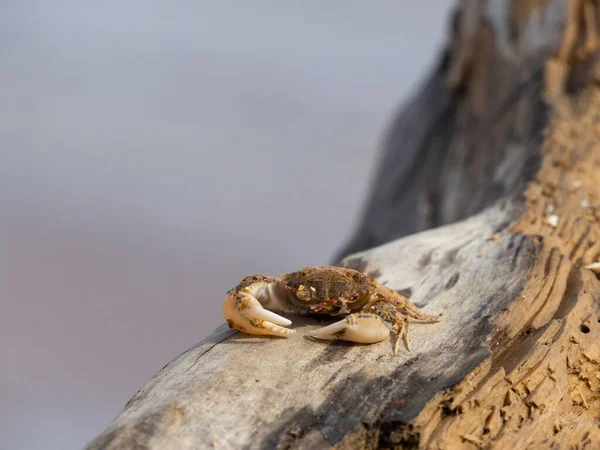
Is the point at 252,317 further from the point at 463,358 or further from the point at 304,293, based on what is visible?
the point at 463,358

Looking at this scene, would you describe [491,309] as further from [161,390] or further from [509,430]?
[161,390]

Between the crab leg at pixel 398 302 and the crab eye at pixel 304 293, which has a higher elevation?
the crab eye at pixel 304 293

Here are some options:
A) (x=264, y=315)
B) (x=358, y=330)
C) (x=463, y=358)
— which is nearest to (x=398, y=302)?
(x=358, y=330)

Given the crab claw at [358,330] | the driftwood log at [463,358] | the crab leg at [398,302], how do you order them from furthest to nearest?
1. the crab leg at [398,302]
2. the crab claw at [358,330]
3. the driftwood log at [463,358]

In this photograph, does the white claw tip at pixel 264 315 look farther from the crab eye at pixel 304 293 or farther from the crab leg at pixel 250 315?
the crab eye at pixel 304 293

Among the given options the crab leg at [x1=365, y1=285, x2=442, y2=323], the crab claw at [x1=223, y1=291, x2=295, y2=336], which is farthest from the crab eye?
the crab leg at [x1=365, y1=285, x2=442, y2=323]

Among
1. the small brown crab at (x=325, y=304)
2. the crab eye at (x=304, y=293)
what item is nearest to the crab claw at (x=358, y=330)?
the small brown crab at (x=325, y=304)

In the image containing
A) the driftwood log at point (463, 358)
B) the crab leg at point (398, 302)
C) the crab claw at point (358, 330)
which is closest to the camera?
the driftwood log at point (463, 358)
